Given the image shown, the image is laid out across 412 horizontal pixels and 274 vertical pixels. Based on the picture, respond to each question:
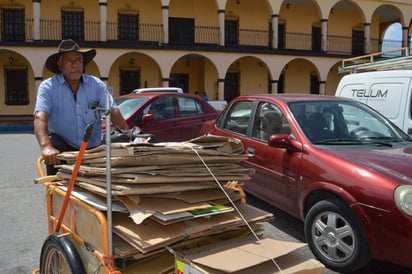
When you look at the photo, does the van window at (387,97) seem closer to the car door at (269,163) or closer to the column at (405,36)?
the car door at (269,163)

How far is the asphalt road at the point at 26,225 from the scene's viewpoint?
398cm

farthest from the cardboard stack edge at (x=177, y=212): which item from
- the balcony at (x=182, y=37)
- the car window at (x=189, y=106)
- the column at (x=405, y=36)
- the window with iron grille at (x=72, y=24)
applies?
the column at (x=405, y=36)

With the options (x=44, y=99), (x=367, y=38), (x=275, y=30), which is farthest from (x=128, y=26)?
(x=44, y=99)

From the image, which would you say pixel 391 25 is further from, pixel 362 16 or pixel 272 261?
pixel 272 261

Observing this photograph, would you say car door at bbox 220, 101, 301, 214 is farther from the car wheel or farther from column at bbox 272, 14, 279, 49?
column at bbox 272, 14, 279, 49

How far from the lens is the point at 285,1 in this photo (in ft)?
80.5

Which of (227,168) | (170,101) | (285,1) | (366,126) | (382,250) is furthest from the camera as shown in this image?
(285,1)

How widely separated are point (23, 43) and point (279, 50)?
12.8 meters

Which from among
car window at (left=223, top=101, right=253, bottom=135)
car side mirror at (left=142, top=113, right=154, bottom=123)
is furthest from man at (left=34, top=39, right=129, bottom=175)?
car side mirror at (left=142, top=113, right=154, bottom=123)

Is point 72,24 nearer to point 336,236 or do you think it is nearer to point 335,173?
point 335,173

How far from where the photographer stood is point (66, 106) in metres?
3.40

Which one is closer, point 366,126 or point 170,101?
point 366,126

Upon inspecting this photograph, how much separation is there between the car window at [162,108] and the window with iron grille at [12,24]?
14.8 metres

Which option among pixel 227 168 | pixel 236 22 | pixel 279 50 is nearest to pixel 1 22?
pixel 236 22
